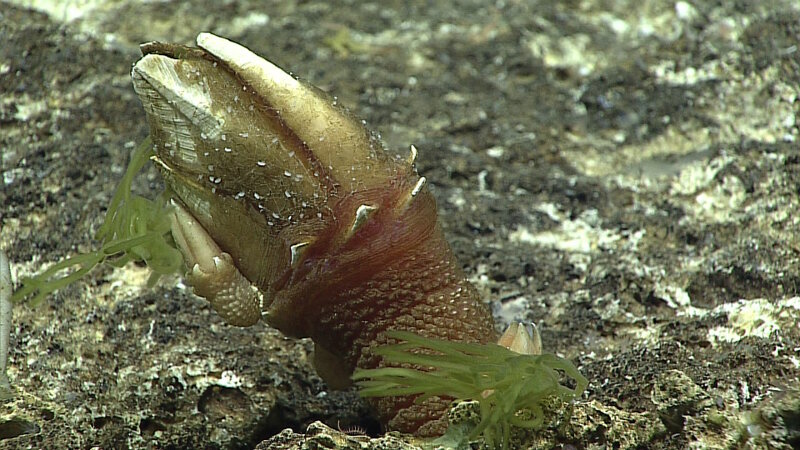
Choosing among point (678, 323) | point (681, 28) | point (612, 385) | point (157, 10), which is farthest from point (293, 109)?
point (681, 28)

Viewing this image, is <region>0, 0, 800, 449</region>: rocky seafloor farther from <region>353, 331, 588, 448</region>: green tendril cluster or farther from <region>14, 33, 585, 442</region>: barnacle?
<region>14, 33, 585, 442</region>: barnacle

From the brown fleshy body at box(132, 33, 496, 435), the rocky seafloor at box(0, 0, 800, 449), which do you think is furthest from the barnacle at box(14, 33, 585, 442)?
the rocky seafloor at box(0, 0, 800, 449)

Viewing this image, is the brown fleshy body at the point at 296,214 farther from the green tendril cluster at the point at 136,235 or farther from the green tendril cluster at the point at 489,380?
the green tendril cluster at the point at 489,380

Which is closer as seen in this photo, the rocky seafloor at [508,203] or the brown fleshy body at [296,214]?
the brown fleshy body at [296,214]

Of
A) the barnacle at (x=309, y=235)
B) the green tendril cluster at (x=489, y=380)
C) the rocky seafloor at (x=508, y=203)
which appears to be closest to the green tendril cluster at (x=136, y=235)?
the barnacle at (x=309, y=235)

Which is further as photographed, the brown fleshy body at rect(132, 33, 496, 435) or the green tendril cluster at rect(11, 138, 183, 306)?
the green tendril cluster at rect(11, 138, 183, 306)

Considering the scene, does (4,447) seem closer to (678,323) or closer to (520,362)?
(520,362)

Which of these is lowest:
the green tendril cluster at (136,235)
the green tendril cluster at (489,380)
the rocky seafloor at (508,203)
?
the rocky seafloor at (508,203)

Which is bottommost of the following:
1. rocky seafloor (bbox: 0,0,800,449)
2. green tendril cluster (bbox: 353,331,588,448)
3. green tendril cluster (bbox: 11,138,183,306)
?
rocky seafloor (bbox: 0,0,800,449)
